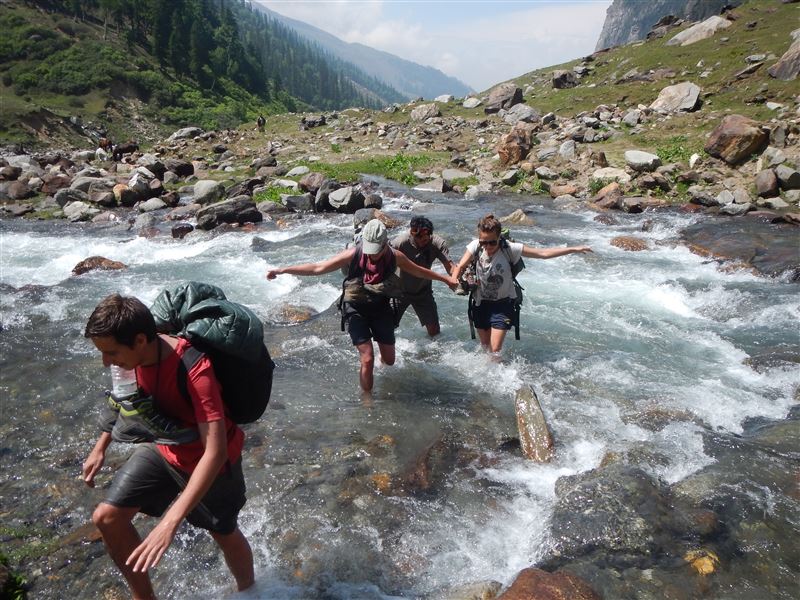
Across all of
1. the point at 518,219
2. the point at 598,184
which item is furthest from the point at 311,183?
the point at 598,184

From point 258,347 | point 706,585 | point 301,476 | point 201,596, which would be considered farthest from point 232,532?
point 706,585

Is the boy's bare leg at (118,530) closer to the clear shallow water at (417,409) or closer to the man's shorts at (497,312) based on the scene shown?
the clear shallow water at (417,409)

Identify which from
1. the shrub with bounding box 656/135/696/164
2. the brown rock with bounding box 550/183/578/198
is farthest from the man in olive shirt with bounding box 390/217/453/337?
the shrub with bounding box 656/135/696/164

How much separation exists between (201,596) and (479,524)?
8.25 feet

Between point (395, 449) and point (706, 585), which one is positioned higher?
point (706, 585)

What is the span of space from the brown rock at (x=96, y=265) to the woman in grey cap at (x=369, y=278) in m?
10.2

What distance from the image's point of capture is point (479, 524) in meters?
5.07

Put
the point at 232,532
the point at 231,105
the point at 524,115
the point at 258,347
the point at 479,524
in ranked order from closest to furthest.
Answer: the point at 258,347 < the point at 232,532 < the point at 479,524 < the point at 524,115 < the point at 231,105

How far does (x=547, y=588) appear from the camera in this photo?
156 inches

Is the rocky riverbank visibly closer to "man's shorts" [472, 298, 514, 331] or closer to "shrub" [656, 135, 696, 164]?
"shrub" [656, 135, 696, 164]

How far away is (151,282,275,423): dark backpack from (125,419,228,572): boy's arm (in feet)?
0.92

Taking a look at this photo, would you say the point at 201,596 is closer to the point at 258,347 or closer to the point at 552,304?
the point at 258,347

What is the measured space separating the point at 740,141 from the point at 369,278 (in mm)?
18796

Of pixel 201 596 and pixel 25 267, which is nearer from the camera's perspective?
pixel 201 596
